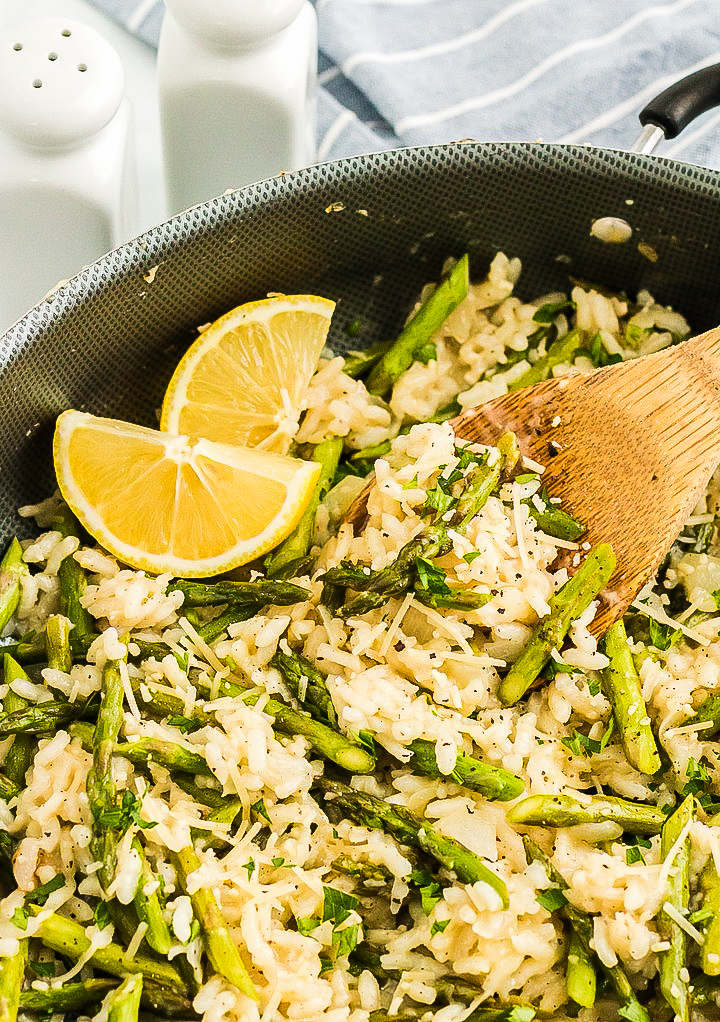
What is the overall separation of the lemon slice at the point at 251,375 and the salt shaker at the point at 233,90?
1.88 ft

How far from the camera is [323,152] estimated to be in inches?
136

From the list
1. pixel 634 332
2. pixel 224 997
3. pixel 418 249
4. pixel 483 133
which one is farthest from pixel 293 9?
pixel 224 997

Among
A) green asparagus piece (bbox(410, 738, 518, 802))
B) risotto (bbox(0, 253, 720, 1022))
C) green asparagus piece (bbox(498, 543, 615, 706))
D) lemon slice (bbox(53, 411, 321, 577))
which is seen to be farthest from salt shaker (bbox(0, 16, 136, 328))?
→ green asparagus piece (bbox(410, 738, 518, 802))

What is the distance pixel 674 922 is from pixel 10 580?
4.98 feet

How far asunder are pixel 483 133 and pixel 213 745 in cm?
219

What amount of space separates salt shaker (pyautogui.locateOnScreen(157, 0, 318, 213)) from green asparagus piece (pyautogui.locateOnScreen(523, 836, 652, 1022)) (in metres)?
1.90

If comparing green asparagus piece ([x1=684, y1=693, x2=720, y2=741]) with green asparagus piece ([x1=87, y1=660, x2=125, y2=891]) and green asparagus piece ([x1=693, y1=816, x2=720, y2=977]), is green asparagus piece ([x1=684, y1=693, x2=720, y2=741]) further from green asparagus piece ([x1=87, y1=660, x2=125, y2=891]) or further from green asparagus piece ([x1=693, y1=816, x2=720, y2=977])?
green asparagus piece ([x1=87, y1=660, x2=125, y2=891])

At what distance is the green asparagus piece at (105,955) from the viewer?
209 centimetres

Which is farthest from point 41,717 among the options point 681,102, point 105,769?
point 681,102

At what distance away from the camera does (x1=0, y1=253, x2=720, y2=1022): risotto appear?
6.92ft

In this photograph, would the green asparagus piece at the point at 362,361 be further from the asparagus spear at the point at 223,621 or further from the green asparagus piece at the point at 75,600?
the green asparagus piece at the point at 75,600

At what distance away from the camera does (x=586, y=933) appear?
2.16 metres

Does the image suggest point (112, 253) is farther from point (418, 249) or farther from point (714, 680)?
point (714, 680)

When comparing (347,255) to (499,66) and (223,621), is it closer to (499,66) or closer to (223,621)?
(223,621)
